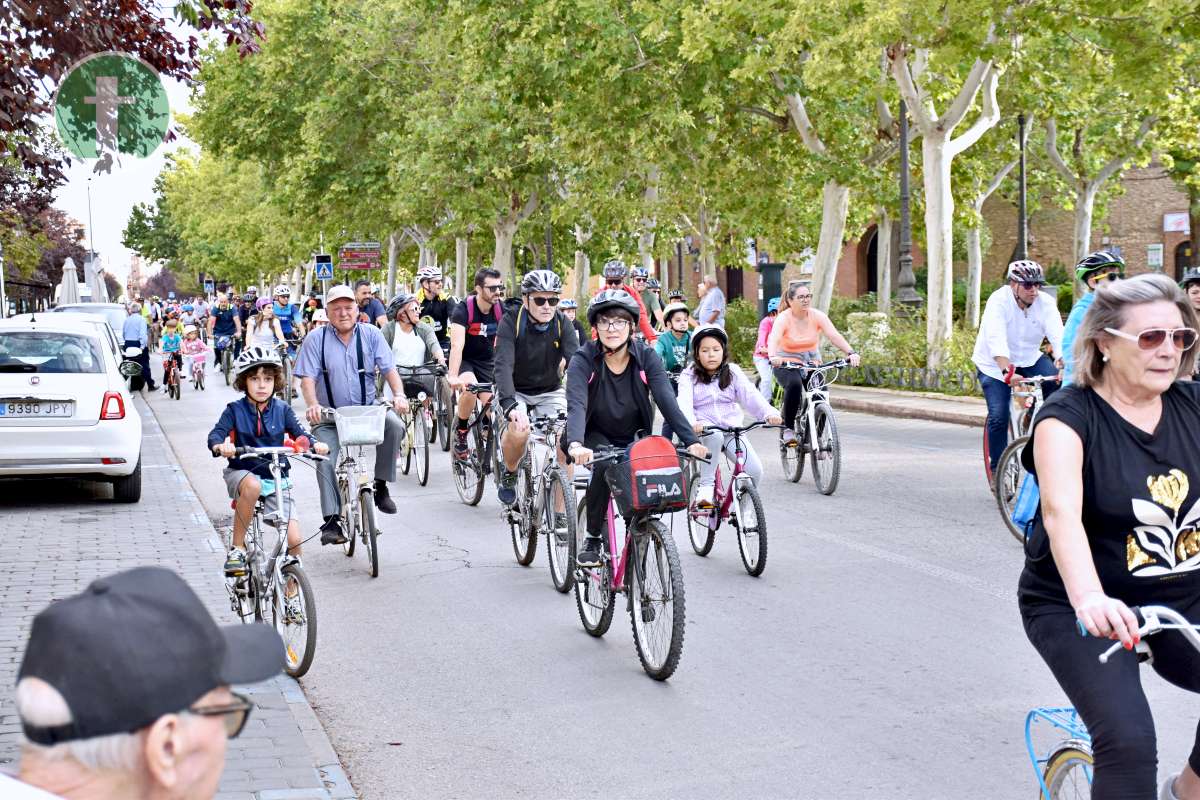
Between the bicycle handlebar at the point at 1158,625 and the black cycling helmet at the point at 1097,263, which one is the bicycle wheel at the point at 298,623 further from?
the black cycling helmet at the point at 1097,263

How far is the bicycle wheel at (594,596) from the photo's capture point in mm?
7395

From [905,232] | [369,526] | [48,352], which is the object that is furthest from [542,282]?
[905,232]

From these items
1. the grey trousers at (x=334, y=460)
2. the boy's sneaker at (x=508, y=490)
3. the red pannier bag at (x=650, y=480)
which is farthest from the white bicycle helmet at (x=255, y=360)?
the boy's sneaker at (x=508, y=490)

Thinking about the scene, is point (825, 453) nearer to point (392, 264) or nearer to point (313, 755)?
point (313, 755)

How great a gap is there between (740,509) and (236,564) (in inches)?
129

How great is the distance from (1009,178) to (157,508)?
121 ft

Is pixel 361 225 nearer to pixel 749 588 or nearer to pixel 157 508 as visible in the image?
pixel 157 508

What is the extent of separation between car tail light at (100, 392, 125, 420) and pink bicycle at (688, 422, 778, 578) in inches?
227

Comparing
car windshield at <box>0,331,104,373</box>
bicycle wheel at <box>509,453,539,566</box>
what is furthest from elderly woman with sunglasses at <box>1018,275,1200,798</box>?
car windshield at <box>0,331,104,373</box>

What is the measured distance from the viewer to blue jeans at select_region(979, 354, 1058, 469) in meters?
11.0

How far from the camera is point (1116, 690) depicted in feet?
10.6

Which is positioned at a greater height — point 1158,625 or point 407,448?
point 1158,625

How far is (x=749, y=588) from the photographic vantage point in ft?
28.4

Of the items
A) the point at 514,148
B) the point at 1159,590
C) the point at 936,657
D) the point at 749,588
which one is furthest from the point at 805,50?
the point at 1159,590
